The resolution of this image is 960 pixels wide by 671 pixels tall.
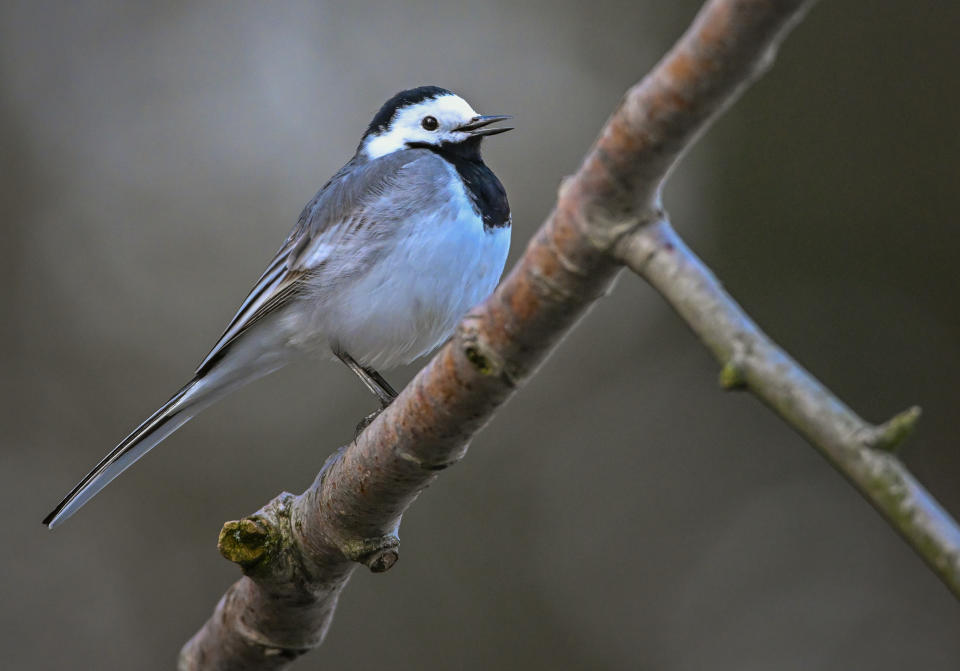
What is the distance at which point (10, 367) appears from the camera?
6.73m

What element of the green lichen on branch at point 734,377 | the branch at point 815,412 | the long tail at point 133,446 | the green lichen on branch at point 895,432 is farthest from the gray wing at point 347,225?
the green lichen on branch at point 895,432

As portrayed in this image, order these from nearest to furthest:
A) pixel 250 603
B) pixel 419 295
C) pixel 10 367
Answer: pixel 250 603
pixel 419 295
pixel 10 367

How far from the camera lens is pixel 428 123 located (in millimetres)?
4523

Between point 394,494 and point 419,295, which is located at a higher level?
point 419,295

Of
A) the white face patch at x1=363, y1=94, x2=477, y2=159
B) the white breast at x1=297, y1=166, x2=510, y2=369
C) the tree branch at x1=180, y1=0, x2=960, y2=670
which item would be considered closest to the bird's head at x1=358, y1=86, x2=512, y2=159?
the white face patch at x1=363, y1=94, x2=477, y2=159

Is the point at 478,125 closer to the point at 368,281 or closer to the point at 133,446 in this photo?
the point at 368,281

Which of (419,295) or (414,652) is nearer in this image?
(419,295)

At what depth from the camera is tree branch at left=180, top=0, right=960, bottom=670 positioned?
1581 mm

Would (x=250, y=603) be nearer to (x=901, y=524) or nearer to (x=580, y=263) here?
(x=580, y=263)

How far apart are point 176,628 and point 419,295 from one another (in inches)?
133

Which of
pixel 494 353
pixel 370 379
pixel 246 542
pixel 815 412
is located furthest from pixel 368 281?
pixel 815 412

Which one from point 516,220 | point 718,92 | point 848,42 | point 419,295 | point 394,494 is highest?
point 848,42

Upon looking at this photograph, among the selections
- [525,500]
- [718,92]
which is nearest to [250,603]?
[718,92]

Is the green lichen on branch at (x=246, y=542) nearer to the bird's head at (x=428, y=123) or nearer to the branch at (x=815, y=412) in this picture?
the branch at (x=815, y=412)
